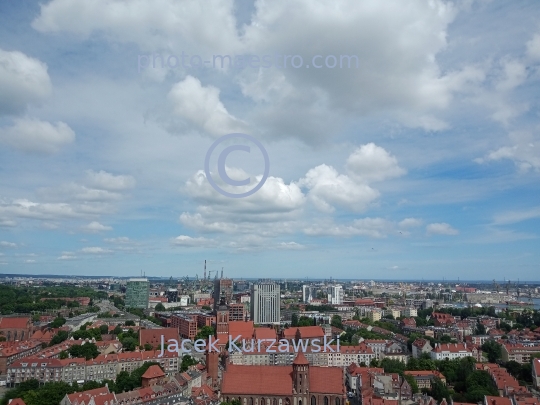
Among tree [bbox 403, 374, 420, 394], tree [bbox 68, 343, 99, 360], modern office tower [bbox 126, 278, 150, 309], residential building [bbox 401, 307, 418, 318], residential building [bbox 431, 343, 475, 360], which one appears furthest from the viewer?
modern office tower [bbox 126, 278, 150, 309]

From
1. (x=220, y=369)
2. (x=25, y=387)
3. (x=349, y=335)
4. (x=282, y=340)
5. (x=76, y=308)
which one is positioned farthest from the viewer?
(x=76, y=308)

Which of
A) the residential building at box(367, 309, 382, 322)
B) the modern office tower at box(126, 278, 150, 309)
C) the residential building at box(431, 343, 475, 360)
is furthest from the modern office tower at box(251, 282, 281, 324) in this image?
the residential building at box(431, 343, 475, 360)

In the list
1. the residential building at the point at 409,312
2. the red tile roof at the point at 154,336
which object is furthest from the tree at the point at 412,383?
the residential building at the point at 409,312

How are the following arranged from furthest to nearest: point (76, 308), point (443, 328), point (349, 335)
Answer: point (76, 308)
point (443, 328)
point (349, 335)

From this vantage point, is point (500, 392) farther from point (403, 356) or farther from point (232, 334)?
point (232, 334)

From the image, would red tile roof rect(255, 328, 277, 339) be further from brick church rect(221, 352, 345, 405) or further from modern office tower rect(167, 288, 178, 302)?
modern office tower rect(167, 288, 178, 302)

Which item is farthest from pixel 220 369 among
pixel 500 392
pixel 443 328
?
pixel 443 328

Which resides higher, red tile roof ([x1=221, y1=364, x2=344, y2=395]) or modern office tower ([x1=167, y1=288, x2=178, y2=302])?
modern office tower ([x1=167, y1=288, x2=178, y2=302])

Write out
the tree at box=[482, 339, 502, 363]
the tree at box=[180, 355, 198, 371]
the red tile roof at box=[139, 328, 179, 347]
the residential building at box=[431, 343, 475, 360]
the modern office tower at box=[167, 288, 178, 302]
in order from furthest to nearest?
1. the modern office tower at box=[167, 288, 178, 302]
2. the red tile roof at box=[139, 328, 179, 347]
3. the residential building at box=[431, 343, 475, 360]
4. the tree at box=[482, 339, 502, 363]
5. the tree at box=[180, 355, 198, 371]
